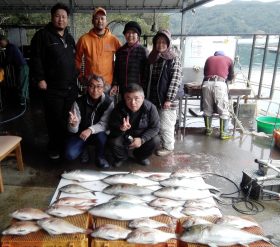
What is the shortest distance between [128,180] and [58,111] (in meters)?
1.66

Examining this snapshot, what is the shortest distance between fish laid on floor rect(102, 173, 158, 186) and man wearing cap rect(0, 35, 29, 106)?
528 centimetres

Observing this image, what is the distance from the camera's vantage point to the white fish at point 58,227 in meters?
2.13

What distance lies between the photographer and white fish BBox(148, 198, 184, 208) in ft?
8.80

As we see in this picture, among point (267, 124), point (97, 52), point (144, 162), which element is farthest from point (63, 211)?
point (267, 124)

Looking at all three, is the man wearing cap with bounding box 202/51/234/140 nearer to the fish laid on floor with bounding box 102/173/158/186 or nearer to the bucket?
the bucket

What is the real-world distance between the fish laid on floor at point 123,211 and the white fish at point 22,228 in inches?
18.1

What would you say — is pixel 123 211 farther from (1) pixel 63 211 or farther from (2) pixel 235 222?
(2) pixel 235 222

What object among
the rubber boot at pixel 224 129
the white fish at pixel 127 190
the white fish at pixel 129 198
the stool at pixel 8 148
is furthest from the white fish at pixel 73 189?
the rubber boot at pixel 224 129

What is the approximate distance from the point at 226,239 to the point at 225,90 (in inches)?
137

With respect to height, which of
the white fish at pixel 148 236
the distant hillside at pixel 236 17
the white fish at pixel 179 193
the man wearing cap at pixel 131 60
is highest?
the distant hillside at pixel 236 17

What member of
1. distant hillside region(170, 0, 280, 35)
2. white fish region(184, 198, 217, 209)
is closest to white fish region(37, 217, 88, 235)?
white fish region(184, 198, 217, 209)

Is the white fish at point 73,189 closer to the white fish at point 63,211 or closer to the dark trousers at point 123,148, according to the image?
the white fish at point 63,211

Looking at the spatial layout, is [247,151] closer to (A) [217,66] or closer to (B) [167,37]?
(A) [217,66]

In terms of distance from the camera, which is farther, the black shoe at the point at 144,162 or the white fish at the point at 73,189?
the black shoe at the point at 144,162
